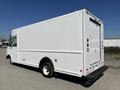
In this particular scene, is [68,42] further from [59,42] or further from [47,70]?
[47,70]

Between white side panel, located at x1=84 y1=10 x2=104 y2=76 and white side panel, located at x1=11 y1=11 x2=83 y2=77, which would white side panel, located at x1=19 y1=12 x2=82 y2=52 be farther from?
white side panel, located at x1=84 y1=10 x2=104 y2=76

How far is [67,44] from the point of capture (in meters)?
6.50

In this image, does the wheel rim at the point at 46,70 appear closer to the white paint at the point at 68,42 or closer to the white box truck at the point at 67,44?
the white box truck at the point at 67,44

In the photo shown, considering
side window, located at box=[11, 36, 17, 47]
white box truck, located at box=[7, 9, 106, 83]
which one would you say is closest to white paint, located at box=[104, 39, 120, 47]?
side window, located at box=[11, 36, 17, 47]

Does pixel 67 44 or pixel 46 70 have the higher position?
pixel 67 44

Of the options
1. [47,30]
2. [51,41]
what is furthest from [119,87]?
[47,30]

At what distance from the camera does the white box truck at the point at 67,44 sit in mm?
5902

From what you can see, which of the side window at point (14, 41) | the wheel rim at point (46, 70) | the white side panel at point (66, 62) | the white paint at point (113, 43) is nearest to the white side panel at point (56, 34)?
the white side panel at point (66, 62)

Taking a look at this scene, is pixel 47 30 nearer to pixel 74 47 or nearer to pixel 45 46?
pixel 45 46

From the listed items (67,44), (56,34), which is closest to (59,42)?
(56,34)

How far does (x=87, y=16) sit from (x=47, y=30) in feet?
7.99

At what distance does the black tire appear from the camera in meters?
7.32

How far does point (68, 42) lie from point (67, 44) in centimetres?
11

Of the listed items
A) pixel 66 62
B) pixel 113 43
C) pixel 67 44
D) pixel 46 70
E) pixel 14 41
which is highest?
pixel 113 43
